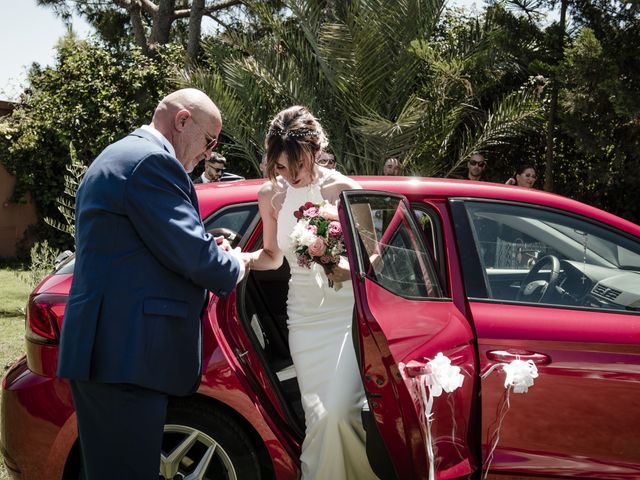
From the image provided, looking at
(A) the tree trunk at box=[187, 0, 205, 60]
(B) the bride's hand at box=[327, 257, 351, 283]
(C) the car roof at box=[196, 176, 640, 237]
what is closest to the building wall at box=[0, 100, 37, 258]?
(A) the tree trunk at box=[187, 0, 205, 60]

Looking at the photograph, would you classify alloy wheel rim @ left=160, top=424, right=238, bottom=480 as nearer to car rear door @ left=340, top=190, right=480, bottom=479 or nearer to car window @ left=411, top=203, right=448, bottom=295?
car rear door @ left=340, top=190, right=480, bottom=479

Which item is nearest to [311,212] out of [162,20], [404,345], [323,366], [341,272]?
[341,272]

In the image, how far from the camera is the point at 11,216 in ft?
46.5

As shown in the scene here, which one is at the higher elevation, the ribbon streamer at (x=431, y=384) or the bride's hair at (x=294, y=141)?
the bride's hair at (x=294, y=141)

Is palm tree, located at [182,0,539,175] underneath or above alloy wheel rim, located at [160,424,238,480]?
above

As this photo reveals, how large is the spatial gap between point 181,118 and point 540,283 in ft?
5.47

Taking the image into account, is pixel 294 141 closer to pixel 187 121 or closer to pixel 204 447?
pixel 187 121

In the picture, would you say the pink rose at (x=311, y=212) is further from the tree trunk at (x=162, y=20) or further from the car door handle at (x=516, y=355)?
the tree trunk at (x=162, y=20)

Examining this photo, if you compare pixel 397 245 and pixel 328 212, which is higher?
pixel 328 212

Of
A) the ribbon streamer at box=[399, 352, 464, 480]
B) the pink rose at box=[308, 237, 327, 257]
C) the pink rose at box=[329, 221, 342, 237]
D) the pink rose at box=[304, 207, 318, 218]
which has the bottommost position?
the ribbon streamer at box=[399, 352, 464, 480]

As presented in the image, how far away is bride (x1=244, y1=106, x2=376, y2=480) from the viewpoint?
304cm

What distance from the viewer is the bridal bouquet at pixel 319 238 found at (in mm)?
3018

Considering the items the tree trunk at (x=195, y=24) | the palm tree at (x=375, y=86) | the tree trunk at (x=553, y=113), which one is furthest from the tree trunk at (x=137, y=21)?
the tree trunk at (x=553, y=113)

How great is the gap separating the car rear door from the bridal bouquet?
0.23 m
